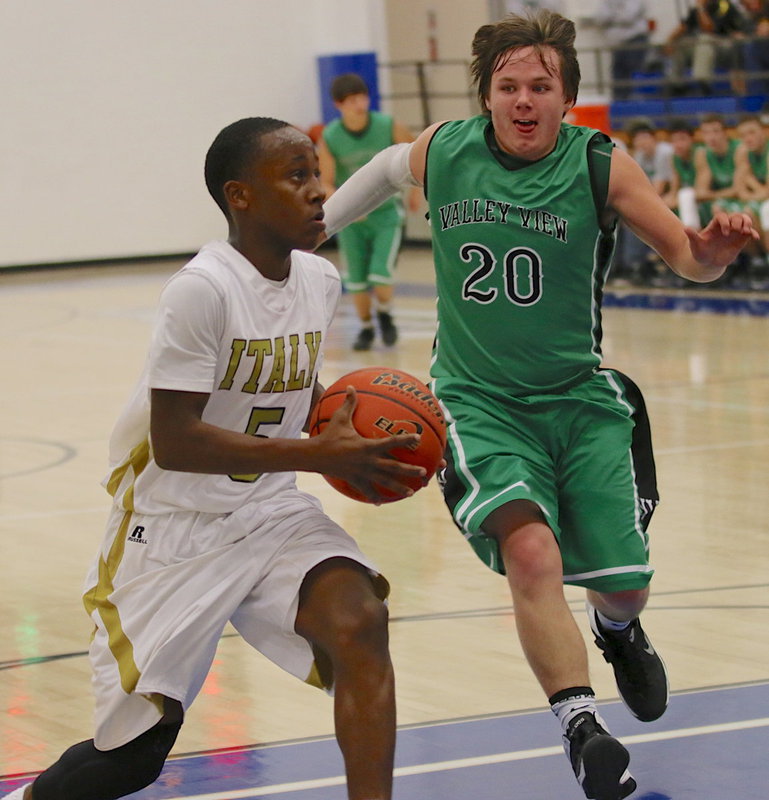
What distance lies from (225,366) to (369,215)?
8.08 m

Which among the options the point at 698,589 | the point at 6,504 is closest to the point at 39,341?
the point at 6,504

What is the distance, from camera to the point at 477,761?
3.74 m

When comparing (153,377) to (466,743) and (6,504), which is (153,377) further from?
(6,504)

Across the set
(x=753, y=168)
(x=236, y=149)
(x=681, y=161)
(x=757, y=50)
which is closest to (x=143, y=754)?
(x=236, y=149)

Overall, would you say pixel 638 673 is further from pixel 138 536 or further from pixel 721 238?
pixel 138 536

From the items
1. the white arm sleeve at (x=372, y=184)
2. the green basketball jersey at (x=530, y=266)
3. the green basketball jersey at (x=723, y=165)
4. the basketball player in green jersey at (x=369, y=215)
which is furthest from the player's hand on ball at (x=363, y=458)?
the green basketball jersey at (x=723, y=165)

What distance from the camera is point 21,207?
1867cm

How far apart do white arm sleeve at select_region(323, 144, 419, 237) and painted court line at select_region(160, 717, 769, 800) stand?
1324 mm

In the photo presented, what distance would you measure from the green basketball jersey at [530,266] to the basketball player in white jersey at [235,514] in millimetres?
687

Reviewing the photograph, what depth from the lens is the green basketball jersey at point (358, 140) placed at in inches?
443

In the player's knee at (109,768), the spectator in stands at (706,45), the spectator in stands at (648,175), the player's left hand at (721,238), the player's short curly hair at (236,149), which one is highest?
the player's short curly hair at (236,149)

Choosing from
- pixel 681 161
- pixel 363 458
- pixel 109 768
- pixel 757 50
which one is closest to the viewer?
pixel 363 458

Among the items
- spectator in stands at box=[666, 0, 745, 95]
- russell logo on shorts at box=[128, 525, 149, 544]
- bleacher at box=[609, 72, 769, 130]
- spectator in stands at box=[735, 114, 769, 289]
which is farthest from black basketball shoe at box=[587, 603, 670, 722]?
spectator in stands at box=[666, 0, 745, 95]

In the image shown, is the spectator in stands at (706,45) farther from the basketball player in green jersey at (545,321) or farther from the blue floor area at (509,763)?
the blue floor area at (509,763)
